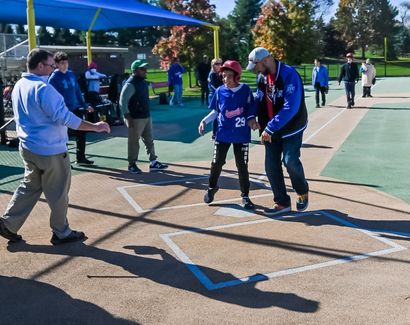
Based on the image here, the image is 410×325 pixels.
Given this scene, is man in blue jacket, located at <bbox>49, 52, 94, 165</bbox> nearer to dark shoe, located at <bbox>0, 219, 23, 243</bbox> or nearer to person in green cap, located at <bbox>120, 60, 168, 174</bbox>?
person in green cap, located at <bbox>120, 60, 168, 174</bbox>

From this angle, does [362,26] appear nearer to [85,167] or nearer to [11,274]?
[85,167]

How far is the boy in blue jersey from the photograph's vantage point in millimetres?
6543

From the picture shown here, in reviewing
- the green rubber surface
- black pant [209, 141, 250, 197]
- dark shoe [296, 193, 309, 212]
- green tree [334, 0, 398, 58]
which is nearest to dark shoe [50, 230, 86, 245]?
black pant [209, 141, 250, 197]

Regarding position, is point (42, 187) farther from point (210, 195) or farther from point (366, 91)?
point (366, 91)

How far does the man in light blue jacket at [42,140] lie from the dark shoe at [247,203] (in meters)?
2.26

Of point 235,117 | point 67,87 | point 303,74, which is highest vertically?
point 303,74

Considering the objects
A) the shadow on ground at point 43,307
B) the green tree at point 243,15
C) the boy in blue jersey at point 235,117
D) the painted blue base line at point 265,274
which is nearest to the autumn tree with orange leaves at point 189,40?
the boy in blue jersey at point 235,117

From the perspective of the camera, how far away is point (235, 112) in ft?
21.6

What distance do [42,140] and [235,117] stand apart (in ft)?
8.05

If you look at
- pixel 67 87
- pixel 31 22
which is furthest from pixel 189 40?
pixel 67 87

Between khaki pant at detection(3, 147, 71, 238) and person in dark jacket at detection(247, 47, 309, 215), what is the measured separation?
2.33m

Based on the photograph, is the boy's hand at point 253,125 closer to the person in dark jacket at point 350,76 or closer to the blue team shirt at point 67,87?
Result: the blue team shirt at point 67,87

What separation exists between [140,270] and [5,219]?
1657 mm

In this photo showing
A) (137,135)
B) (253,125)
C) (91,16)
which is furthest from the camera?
(91,16)
